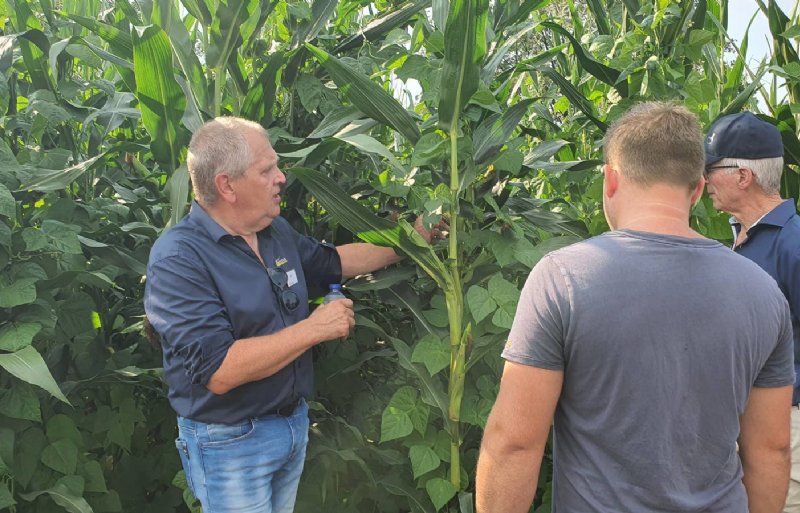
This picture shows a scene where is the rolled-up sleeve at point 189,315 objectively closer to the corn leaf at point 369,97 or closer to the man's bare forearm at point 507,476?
the corn leaf at point 369,97

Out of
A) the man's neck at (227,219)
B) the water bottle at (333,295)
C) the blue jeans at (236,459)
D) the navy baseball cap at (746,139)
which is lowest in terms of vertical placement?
the blue jeans at (236,459)

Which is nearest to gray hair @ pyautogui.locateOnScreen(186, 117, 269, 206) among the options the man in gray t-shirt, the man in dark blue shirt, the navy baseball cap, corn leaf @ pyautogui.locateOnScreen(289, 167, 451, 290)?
the man in dark blue shirt

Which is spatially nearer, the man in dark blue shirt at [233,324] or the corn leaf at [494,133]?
the man in dark blue shirt at [233,324]

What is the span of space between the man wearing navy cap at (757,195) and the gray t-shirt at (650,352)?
869mm

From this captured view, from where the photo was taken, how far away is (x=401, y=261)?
2.54 m

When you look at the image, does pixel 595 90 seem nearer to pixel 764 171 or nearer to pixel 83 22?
pixel 764 171

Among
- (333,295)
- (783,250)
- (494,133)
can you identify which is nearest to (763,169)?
(783,250)

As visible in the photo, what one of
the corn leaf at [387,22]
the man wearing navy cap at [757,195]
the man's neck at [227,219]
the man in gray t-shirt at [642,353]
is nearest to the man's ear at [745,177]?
the man wearing navy cap at [757,195]

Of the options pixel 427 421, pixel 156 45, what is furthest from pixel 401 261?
pixel 156 45

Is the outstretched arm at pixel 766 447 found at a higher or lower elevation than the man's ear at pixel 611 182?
lower

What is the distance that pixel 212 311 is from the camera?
199cm

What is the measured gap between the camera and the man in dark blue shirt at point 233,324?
198 centimetres

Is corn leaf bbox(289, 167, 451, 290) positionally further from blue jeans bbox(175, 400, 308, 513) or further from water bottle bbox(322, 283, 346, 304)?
blue jeans bbox(175, 400, 308, 513)

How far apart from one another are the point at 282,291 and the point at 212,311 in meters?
0.25
